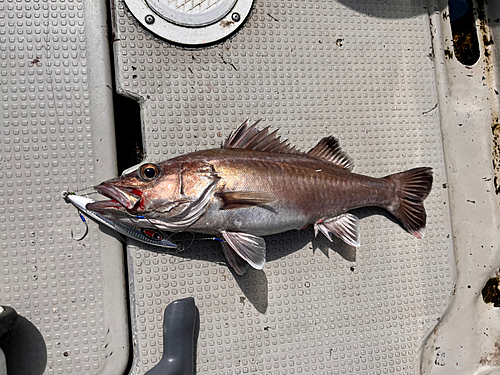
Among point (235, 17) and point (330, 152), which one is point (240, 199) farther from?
point (235, 17)

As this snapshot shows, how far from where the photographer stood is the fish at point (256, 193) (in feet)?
6.15

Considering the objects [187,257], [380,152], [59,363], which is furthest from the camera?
[380,152]

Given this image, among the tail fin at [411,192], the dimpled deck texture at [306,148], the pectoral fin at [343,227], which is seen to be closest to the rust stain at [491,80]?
the dimpled deck texture at [306,148]

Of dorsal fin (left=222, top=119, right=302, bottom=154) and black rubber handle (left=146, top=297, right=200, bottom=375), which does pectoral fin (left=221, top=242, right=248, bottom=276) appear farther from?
dorsal fin (left=222, top=119, right=302, bottom=154)

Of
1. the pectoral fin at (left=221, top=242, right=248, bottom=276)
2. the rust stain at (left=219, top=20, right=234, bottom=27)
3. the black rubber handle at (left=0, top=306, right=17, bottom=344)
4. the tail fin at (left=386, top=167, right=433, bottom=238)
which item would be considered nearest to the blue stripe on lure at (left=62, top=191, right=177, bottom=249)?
the pectoral fin at (left=221, top=242, right=248, bottom=276)

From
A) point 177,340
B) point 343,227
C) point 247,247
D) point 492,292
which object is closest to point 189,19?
point 247,247

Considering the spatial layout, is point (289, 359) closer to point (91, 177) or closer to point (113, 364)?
point (113, 364)

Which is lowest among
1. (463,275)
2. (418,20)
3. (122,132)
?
(463,275)

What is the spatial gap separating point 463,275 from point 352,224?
1.08 metres

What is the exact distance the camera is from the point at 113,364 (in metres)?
2.10

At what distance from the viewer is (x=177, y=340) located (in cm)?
209

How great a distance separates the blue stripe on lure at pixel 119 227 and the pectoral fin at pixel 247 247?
41 cm

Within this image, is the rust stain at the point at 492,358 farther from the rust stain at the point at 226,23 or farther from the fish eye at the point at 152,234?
the rust stain at the point at 226,23

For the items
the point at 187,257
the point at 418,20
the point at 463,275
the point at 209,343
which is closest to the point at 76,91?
the point at 187,257
